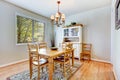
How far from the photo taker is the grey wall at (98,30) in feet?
13.5

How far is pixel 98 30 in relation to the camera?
4355 millimetres

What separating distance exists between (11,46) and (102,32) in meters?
3.98

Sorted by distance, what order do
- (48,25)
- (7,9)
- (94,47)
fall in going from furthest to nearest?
(48,25), (94,47), (7,9)

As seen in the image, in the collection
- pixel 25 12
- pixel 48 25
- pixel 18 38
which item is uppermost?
pixel 25 12

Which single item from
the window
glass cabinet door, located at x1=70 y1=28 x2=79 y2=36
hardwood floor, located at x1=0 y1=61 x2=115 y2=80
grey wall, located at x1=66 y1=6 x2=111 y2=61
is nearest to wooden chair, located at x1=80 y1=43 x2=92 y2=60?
grey wall, located at x1=66 y1=6 x2=111 y2=61

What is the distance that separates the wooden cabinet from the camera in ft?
15.1

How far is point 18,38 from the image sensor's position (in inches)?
160

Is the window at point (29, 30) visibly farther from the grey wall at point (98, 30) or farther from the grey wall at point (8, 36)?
the grey wall at point (98, 30)

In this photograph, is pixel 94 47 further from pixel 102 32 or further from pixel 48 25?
pixel 48 25

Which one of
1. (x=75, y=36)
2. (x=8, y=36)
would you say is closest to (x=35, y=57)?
(x=8, y=36)

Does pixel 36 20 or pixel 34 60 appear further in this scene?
pixel 36 20

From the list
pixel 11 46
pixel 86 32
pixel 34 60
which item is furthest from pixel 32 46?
pixel 86 32

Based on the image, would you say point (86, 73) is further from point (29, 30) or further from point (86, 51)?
point (29, 30)

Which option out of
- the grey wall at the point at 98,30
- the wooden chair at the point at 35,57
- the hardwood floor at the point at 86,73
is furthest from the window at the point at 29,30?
the grey wall at the point at 98,30
